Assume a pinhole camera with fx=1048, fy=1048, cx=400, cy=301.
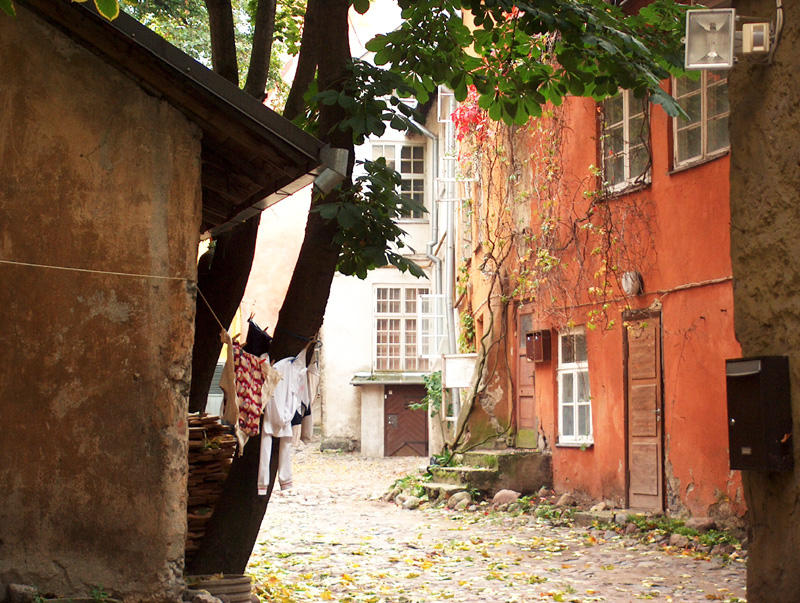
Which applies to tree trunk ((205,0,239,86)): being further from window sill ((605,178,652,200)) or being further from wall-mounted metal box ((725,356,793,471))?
window sill ((605,178,652,200))

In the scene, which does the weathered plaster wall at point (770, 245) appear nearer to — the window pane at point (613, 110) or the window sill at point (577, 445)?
the window pane at point (613, 110)

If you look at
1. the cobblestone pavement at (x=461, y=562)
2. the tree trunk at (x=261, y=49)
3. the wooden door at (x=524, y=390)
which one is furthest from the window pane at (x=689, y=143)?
the tree trunk at (x=261, y=49)

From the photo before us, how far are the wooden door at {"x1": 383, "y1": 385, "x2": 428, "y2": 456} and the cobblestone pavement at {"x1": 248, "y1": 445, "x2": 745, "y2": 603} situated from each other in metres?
15.2

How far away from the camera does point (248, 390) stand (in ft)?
24.1

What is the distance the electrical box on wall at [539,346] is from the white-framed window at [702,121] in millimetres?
4125

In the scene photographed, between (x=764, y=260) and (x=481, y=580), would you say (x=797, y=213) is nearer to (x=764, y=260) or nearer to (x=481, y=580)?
(x=764, y=260)

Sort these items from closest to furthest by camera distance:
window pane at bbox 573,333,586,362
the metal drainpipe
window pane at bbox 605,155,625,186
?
1. window pane at bbox 605,155,625,186
2. window pane at bbox 573,333,586,362
3. the metal drainpipe

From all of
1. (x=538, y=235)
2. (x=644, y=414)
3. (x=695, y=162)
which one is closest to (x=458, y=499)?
(x=644, y=414)

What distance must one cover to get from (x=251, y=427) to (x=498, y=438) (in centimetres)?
1075

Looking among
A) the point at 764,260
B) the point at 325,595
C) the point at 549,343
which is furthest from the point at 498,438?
the point at 764,260

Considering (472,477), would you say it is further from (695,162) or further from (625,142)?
(695,162)

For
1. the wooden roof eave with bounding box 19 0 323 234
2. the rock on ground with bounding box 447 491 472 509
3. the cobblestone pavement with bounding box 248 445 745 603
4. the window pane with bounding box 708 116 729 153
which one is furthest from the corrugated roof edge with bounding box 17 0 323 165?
the rock on ground with bounding box 447 491 472 509

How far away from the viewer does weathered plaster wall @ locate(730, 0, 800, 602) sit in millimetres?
5012

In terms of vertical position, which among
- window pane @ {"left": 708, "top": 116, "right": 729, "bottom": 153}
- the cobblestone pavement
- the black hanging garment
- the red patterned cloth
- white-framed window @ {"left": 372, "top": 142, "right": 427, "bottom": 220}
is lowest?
the cobblestone pavement
